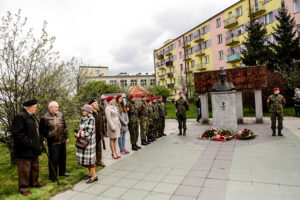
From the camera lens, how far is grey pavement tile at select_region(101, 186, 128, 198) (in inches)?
159

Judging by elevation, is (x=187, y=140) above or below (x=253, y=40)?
below

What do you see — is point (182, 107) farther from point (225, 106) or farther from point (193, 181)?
point (193, 181)

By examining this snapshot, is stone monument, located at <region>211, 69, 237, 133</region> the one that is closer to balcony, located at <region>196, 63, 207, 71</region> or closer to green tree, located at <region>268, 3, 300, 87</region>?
green tree, located at <region>268, 3, 300, 87</region>

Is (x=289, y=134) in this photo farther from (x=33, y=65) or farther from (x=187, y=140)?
(x=33, y=65)

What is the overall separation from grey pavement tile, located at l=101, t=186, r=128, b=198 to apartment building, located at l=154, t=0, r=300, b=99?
25.3 meters

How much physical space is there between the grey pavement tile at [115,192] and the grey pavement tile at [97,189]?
14cm

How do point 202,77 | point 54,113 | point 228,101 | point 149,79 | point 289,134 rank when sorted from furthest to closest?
point 149,79
point 202,77
point 228,101
point 289,134
point 54,113

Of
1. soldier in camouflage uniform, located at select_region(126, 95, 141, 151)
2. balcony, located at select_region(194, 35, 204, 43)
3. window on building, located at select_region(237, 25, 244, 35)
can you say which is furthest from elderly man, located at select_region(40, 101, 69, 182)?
balcony, located at select_region(194, 35, 204, 43)

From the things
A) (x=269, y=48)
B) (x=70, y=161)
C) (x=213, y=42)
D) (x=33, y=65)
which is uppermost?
(x=213, y=42)

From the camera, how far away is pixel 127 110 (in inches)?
299

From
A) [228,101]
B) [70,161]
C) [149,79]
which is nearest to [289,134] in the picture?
[228,101]

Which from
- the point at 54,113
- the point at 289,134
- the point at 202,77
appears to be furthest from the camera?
the point at 202,77

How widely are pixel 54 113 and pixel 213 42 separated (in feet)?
116

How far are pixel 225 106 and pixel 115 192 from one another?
6916mm
